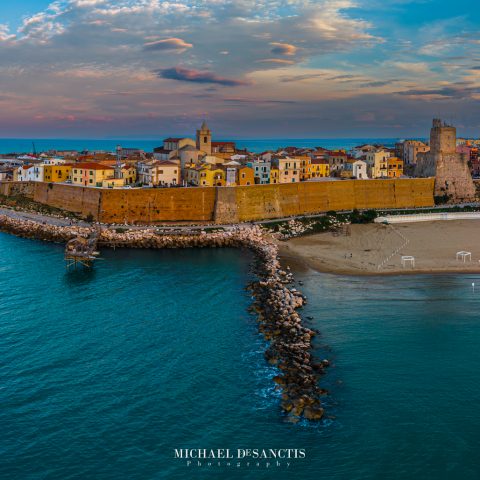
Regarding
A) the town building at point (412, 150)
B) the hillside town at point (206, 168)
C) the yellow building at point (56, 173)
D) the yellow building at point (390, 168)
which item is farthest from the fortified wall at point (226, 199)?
the town building at point (412, 150)

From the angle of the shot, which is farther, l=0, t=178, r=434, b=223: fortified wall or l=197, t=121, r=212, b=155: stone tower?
l=197, t=121, r=212, b=155: stone tower

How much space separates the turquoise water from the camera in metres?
13.6

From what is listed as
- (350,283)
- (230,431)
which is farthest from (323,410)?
(350,283)

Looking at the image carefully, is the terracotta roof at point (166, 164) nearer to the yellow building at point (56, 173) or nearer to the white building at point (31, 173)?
the yellow building at point (56, 173)

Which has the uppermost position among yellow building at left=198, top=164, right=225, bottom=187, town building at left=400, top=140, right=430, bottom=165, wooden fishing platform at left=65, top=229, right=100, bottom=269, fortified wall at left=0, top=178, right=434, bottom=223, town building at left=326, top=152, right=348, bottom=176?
town building at left=400, top=140, right=430, bottom=165

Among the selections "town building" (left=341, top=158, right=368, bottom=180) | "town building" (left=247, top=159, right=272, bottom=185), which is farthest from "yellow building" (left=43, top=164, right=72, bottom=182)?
"town building" (left=341, top=158, right=368, bottom=180)

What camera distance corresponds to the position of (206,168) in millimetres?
47312

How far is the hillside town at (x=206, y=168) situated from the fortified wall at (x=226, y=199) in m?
2.12

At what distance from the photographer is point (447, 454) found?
1384 cm

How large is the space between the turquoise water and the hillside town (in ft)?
67.2

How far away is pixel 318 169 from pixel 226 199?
54.7 feet

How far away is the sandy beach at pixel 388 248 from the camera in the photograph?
31.3 meters

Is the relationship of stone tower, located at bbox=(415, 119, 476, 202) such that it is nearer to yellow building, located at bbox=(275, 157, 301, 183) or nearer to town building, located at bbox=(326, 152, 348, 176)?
town building, located at bbox=(326, 152, 348, 176)

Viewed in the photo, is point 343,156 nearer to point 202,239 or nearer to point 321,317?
point 202,239
